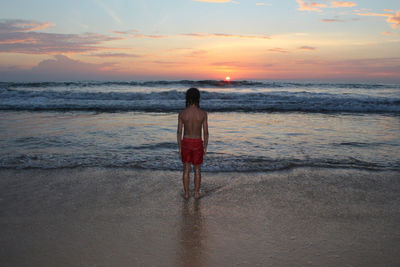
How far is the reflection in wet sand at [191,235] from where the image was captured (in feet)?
8.56

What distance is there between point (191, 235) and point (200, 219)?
15.7 inches

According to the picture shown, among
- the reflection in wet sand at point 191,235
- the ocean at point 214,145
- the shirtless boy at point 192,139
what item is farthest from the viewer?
the ocean at point 214,145

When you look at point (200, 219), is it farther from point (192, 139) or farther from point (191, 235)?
point (192, 139)

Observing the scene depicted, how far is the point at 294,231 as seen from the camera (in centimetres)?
314

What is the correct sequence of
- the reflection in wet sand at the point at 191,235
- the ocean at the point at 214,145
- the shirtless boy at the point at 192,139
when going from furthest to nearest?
the ocean at the point at 214,145 < the shirtless boy at the point at 192,139 < the reflection in wet sand at the point at 191,235

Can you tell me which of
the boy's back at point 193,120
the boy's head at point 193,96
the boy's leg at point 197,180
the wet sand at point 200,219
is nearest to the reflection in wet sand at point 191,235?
the wet sand at point 200,219

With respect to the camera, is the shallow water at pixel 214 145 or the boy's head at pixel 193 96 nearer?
the boy's head at pixel 193 96

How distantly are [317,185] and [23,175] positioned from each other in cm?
457

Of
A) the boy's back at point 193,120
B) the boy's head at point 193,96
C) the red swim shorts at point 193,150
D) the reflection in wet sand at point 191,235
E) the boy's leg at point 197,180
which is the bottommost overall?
the reflection in wet sand at point 191,235

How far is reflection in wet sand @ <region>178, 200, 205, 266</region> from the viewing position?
2.61 metres

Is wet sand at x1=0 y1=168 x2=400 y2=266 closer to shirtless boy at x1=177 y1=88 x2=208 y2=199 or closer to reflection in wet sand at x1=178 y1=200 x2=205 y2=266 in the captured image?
reflection in wet sand at x1=178 y1=200 x2=205 y2=266

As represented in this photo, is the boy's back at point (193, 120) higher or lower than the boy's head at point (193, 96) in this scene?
lower

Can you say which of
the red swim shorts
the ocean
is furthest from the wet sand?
the ocean

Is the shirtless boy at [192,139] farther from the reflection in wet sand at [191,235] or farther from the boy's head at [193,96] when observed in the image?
the reflection in wet sand at [191,235]
